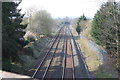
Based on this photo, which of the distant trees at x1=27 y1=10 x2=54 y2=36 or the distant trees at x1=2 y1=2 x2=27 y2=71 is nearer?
the distant trees at x1=2 y1=2 x2=27 y2=71

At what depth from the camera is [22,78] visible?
5.00m

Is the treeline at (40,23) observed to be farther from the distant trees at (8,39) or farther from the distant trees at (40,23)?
the distant trees at (8,39)

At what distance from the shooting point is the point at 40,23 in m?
57.7

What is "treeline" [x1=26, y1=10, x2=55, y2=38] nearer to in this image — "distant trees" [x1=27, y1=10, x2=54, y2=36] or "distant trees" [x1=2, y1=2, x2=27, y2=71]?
"distant trees" [x1=27, y1=10, x2=54, y2=36]

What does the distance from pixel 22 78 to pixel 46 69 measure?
17110mm

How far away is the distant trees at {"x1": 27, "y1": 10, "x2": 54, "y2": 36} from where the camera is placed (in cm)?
5678

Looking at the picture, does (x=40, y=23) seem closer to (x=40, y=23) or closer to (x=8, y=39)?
(x=40, y=23)

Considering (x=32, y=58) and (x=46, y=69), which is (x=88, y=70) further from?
(x=32, y=58)

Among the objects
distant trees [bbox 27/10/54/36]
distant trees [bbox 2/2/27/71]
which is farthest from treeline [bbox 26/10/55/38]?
distant trees [bbox 2/2/27/71]

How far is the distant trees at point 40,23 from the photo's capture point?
56781 mm

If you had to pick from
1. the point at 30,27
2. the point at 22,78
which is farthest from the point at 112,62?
the point at 30,27

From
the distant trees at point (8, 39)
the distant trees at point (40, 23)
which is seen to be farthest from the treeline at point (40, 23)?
the distant trees at point (8, 39)

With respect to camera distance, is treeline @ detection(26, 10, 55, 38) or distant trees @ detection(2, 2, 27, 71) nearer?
distant trees @ detection(2, 2, 27, 71)

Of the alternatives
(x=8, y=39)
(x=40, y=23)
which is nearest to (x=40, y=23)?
(x=40, y=23)
